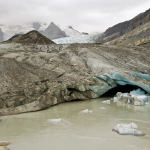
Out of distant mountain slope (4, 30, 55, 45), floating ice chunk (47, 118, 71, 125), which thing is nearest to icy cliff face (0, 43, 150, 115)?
floating ice chunk (47, 118, 71, 125)

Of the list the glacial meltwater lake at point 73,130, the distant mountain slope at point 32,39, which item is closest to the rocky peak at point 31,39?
the distant mountain slope at point 32,39

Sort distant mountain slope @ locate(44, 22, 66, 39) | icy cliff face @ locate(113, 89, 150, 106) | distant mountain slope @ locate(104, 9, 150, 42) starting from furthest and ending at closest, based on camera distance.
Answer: distant mountain slope @ locate(44, 22, 66, 39) → distant mountain slope @ locate(104, 9, 150, 42) → icy cliff face @ locate(113, 89, 150, 106)

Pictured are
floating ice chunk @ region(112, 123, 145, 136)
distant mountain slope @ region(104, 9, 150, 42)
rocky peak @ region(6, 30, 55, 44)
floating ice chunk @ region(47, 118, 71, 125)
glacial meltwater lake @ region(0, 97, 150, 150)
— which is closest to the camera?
glacial meltwater lake @ region(0, 97, 150, 150)

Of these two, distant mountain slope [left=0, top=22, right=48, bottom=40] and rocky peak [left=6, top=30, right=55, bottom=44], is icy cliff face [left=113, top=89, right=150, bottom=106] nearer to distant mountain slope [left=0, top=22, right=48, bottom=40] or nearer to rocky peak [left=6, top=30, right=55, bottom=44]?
rocky peak [left=6, top=30, right=55, bottom=44]

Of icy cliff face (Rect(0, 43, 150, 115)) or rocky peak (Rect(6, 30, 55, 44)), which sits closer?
icy cliff face (Rect(0, 43, 150, 115))

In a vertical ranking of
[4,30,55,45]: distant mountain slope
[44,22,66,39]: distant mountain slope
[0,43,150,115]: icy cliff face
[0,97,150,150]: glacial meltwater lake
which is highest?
[44,22,66,39]: distant mountain slope

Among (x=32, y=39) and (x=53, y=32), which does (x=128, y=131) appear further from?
(x=53, y=32)

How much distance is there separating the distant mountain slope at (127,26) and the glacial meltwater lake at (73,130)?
39454 mm

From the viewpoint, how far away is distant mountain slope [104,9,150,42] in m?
40.3

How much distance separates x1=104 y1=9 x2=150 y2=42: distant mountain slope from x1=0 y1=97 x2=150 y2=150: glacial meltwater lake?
129 ft

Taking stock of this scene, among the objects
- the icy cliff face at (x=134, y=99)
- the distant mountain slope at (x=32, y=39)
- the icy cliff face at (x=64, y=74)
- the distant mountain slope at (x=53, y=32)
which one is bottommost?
the icy cliff face at (x=134, y=99)

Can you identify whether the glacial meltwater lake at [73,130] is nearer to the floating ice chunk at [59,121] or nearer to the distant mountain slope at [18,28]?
the floating ice chunk at [59,121]

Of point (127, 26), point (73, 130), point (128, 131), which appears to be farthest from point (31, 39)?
point (127, 26)

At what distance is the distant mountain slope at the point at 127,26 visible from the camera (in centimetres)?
4033
